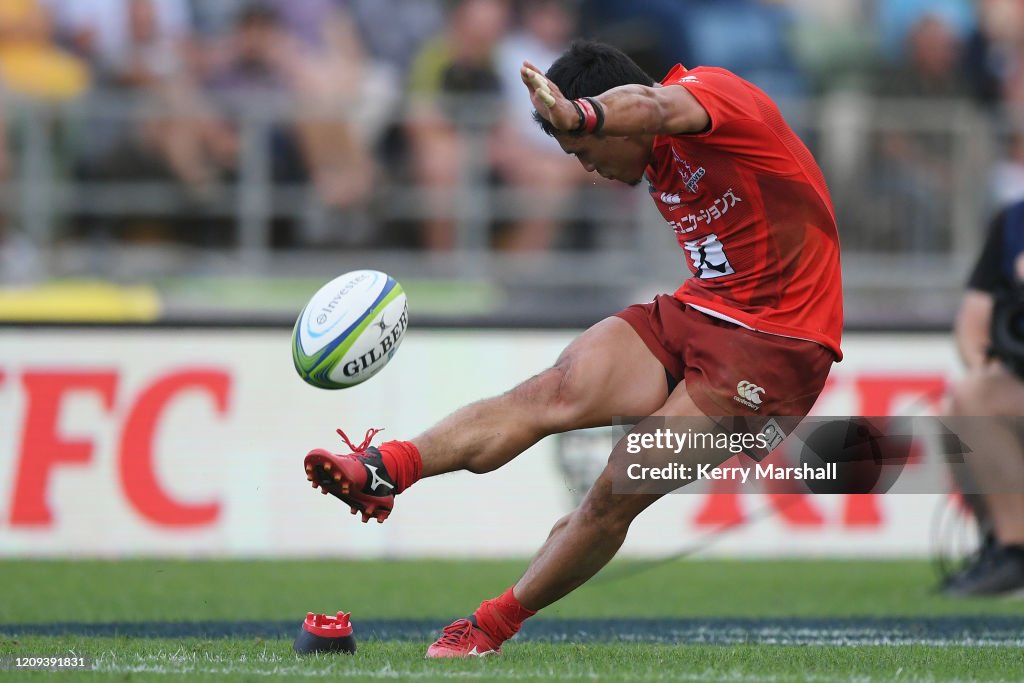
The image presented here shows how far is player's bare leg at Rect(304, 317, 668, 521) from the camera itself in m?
5.38

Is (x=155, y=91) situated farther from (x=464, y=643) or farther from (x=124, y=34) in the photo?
(x=464, y=643)

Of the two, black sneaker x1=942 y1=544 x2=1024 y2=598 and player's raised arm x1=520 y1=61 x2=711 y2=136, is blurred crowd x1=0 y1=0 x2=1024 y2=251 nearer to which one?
black sneaker x1=942 y1=544 x2=1024 y2=598

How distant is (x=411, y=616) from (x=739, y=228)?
2735 millimetres

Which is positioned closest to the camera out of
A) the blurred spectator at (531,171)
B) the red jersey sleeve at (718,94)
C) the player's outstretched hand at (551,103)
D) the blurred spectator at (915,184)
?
the player's outstretched hand at (551,103)

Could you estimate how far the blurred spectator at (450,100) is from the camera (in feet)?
37.3

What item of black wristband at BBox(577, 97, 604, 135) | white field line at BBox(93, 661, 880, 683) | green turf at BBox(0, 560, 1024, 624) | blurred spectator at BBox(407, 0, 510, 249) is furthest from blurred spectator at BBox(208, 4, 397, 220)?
black wristband at BBox(577, 97, 604, 135)

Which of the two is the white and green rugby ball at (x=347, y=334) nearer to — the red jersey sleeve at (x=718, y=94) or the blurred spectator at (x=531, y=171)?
the red jersey sleeve at (x=718, y=94)

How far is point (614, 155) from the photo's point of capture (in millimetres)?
5570

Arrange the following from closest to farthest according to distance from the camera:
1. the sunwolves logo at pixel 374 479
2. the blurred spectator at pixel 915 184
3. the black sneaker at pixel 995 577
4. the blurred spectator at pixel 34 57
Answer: the sunwolves logo at pixel 374 479, the black sneaker at pixel 995 577, the blurred spectator at pixel 915 184, the blurred spectator at pixel 34 57

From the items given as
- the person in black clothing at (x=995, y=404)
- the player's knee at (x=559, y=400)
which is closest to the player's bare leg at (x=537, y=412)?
the player's knee at (x=559, y=400)

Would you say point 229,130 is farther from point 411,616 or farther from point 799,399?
point 799,399

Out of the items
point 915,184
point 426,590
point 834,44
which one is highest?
point 834,44

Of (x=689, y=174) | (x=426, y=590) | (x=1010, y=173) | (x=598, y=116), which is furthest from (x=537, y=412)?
(x=1010, y=173)

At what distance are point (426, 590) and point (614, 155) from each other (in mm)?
3577
